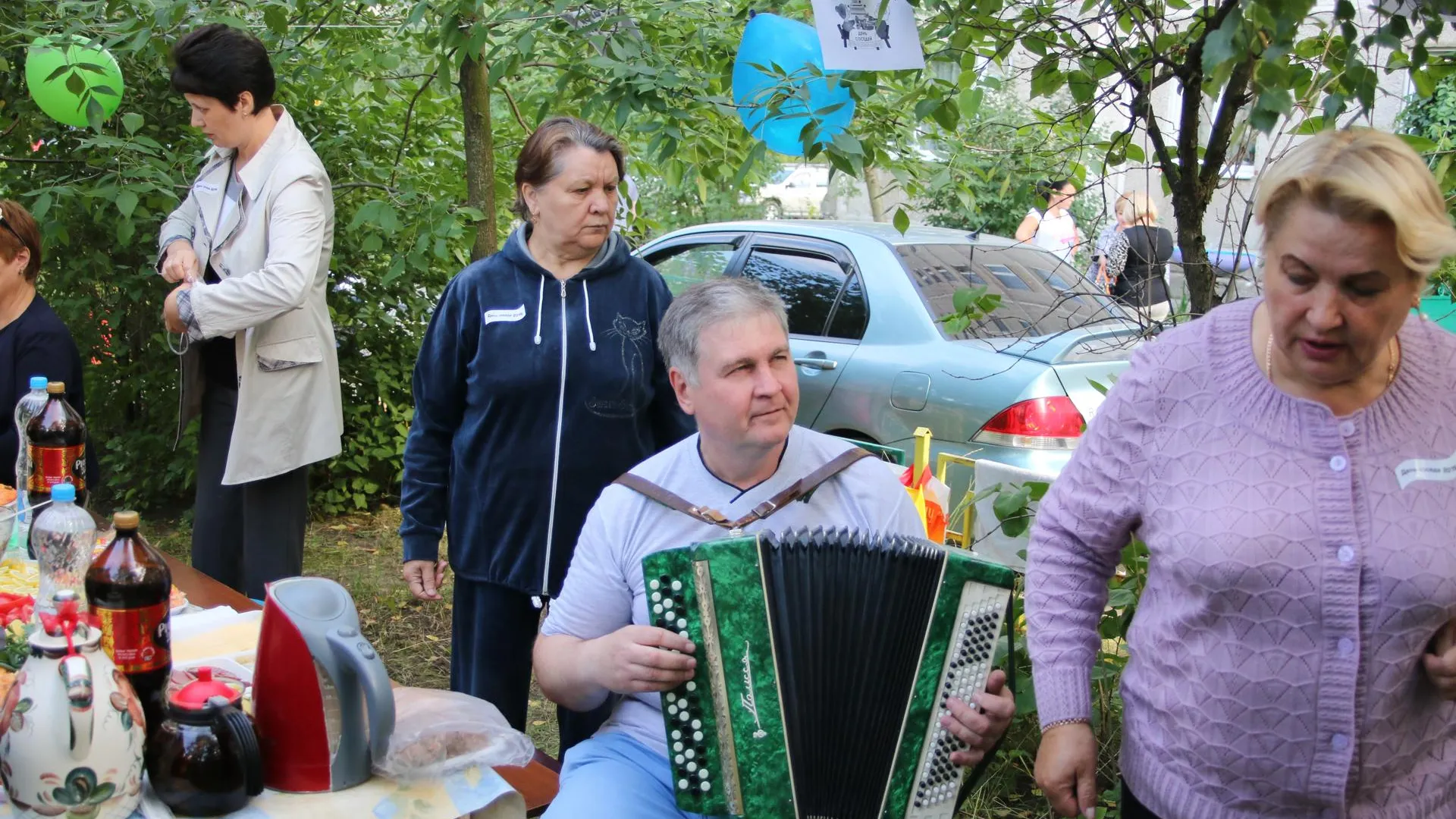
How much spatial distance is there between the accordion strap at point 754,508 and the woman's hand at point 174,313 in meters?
1.62

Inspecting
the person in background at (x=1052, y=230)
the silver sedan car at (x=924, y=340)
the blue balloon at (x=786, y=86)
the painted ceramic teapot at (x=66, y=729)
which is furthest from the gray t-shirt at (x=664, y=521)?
the person in background at (x=1052, y=230)

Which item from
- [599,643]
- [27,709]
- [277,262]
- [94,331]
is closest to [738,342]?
[599,643]

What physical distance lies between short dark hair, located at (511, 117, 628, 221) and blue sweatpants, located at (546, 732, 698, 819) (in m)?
1.29

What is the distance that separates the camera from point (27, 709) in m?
1.53

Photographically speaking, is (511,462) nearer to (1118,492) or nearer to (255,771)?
(255,771)

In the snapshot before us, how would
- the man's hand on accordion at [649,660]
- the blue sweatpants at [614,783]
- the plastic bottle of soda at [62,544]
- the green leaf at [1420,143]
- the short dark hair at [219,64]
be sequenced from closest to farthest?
the man's hand on accordion at [649,660] < the blue sweatpants at [614,783] < the plastic bottle of soda at [62,544] < the green leaf at [1420,143] < the short dark hair at [219,64]

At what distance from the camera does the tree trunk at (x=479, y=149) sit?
485 centimetres

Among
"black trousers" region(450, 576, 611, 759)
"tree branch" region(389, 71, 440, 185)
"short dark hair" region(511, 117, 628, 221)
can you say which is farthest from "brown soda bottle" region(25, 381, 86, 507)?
"tree branch" region(389, 71, 440, 185)

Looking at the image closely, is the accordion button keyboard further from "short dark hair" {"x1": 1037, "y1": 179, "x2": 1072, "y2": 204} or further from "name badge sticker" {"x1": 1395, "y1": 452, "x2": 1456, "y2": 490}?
"short dark hair" {"x1": 1037, "y1": 179, "x2": 1072, "y2": 204}

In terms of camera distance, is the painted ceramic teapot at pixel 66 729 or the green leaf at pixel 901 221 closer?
the painted ceramic teapot at pixel 66 729

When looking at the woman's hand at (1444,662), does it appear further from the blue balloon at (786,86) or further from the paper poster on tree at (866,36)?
the blue balloon at (786,86)

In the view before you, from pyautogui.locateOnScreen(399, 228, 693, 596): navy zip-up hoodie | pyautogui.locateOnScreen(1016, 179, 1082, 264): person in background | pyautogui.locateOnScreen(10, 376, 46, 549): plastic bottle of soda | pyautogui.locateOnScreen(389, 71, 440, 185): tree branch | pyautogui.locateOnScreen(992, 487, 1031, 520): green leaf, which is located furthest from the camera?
pyautogui.locateOnScreen(1016, 179, 1082, 264): person in background

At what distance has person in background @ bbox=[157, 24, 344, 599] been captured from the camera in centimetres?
328

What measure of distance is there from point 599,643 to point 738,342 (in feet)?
1.87
